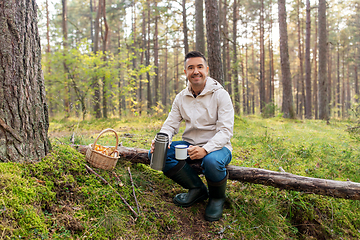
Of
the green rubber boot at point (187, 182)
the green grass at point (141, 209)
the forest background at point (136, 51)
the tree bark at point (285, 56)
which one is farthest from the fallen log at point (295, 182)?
the tree bark at point (285, 56)

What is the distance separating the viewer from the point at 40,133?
7.56 ft

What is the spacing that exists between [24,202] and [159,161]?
129 cm

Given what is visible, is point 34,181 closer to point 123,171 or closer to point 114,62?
point 123,171

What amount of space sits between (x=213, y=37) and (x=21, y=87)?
17.5ft

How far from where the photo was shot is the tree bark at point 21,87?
202 centimetres

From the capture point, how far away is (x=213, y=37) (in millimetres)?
6199

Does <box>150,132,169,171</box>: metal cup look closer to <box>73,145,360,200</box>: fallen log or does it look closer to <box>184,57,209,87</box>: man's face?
<box>73,145,360,200</box>: fallen log

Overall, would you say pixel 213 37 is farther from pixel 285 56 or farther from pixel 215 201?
pixel 285 56

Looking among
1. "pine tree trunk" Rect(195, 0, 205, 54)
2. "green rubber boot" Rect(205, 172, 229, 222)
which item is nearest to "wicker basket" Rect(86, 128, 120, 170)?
"green rubber boot" Rect(205, 172, 229, 222)

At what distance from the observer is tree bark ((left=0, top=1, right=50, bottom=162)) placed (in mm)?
2020

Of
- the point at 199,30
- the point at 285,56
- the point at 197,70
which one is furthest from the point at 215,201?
the point at 285,56

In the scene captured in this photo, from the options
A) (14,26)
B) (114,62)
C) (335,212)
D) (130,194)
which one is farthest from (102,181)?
(114,62)

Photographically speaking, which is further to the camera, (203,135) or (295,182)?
(203,135)

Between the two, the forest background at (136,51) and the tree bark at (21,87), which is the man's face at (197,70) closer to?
the tree bark at (21,87)
